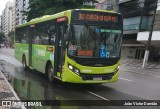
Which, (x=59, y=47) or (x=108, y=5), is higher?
(x=108, y=5)

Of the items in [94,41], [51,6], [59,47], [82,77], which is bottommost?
[82,77]

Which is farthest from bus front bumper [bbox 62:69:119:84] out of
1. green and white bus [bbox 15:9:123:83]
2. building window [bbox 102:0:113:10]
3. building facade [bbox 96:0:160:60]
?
building window [bbox 102:0:113:10]

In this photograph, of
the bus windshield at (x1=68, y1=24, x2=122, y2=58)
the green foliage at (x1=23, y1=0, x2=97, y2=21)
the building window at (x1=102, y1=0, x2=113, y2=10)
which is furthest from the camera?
the building window at (x1=102, y1=0, x2=113, y2=10)

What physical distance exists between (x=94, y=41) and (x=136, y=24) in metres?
29.9

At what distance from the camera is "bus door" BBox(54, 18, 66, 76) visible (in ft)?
36.6

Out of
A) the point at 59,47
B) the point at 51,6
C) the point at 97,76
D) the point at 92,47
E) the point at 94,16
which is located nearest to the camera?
the point at 92,47

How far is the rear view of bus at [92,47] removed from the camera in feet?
34.6

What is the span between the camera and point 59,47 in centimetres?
1155

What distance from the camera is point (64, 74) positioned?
10742mm

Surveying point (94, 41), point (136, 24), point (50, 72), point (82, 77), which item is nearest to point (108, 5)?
point (136, 24)

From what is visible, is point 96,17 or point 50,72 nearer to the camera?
point 96,17

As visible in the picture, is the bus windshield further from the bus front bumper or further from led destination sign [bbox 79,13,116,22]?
the bus front bumper

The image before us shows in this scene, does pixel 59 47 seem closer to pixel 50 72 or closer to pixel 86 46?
pixel 86 46

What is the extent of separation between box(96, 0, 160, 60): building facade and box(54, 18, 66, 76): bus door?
23336 mm
